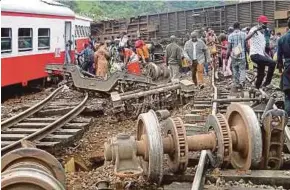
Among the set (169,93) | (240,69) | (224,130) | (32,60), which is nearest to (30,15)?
(32,60)

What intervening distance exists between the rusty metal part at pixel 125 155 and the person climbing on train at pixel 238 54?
6.74 metres

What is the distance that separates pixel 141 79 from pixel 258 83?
358 cm

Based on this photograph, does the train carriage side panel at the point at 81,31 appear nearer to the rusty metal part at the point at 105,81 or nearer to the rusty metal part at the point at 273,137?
the rusty metal part at the point at 105,81

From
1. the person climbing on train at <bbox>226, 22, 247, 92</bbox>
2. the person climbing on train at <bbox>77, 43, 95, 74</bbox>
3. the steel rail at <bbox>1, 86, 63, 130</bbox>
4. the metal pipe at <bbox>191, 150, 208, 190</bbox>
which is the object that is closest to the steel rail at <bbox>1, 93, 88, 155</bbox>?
the steel rail at <bbox>1, 86, 63, 130</bbox>

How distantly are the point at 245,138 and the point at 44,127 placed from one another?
172 inches

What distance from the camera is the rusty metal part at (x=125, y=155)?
4.41 meters

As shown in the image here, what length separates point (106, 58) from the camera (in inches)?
563

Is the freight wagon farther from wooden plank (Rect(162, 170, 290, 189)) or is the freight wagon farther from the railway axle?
wooden plank (Rect(162, 170, 290, 189))

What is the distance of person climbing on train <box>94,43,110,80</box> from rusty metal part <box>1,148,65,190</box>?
10107 mm

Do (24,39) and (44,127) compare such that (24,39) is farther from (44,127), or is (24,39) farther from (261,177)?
(261,177)

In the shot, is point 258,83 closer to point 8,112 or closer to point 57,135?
point 57,135

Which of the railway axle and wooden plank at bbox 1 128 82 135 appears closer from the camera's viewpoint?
the railway axle

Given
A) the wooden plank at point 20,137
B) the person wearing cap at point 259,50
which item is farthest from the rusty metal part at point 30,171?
the person wearing cap at point 259,50

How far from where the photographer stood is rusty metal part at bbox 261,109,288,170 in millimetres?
4977
